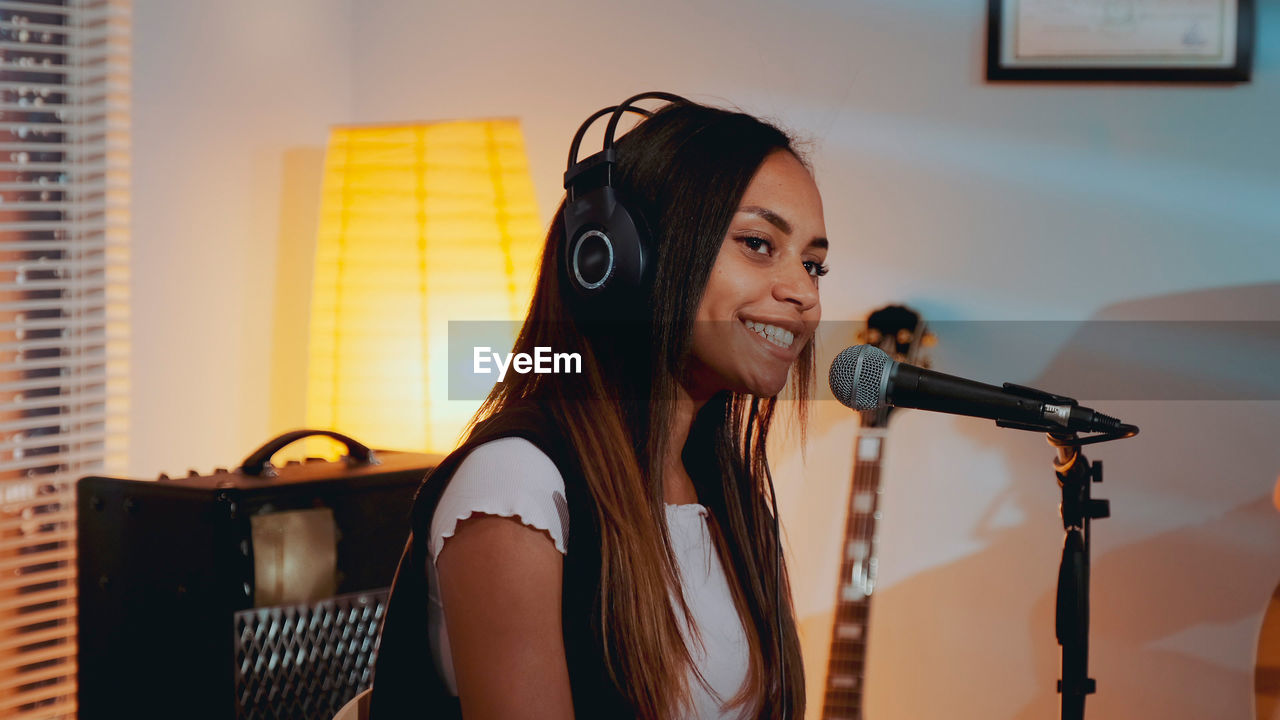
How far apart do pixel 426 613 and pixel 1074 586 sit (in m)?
0.61

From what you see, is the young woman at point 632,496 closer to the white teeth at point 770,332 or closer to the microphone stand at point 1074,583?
the white teeth at point 770,332

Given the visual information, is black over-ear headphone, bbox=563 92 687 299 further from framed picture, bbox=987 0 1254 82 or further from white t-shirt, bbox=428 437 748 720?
framed picture, bbox=987 0 1254 82

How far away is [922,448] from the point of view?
2.07 m

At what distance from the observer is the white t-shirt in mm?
930

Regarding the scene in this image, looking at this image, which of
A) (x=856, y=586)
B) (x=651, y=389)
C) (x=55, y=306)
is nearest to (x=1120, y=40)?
(x=856, y=586)

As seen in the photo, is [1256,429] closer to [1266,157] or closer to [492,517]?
[1266,157]

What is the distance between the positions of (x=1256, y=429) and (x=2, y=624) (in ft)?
7.00

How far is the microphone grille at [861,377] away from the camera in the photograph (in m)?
0.96

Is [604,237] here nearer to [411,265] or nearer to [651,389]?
[651,389]

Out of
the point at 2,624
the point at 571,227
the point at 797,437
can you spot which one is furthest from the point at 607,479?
the point at 2,624

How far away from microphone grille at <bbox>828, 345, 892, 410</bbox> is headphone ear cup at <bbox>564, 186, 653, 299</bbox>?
0.20 m

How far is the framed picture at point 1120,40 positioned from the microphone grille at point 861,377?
1239mm

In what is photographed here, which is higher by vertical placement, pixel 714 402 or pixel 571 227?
pixel 571 227

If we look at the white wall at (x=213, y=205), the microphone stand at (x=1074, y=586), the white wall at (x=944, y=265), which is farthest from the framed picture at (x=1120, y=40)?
the white wall at (x=213, y=205)
